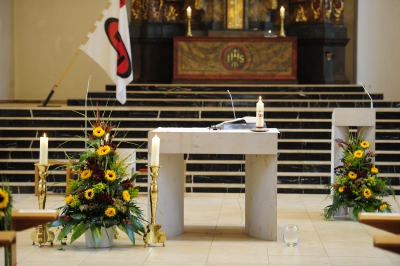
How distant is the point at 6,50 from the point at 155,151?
11.0 m

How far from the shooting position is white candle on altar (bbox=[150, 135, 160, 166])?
6934 mm

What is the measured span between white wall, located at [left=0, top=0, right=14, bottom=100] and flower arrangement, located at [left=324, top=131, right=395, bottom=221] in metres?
10.0

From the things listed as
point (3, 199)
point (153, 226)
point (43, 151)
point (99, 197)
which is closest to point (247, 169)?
point (153, 226)

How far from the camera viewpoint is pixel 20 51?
1756 cm

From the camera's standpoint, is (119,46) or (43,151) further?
(119,46)

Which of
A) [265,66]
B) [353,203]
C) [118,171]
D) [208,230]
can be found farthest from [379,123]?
[118,171]

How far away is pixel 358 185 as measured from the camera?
8.50 metres

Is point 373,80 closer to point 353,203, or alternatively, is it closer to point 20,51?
point 20,51

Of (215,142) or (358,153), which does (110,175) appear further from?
(358,153)

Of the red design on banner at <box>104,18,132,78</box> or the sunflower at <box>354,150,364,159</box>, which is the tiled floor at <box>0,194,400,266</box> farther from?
the red design on banner at <box>104,18,132,78</box>

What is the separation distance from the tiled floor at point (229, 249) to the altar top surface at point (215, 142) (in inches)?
34.0

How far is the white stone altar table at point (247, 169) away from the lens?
733cm

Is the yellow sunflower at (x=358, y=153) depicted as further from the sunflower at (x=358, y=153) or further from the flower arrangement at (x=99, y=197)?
the flower arrangement at (x=99, y=197)

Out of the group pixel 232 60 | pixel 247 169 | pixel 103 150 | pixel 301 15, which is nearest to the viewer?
pixel 103 150
